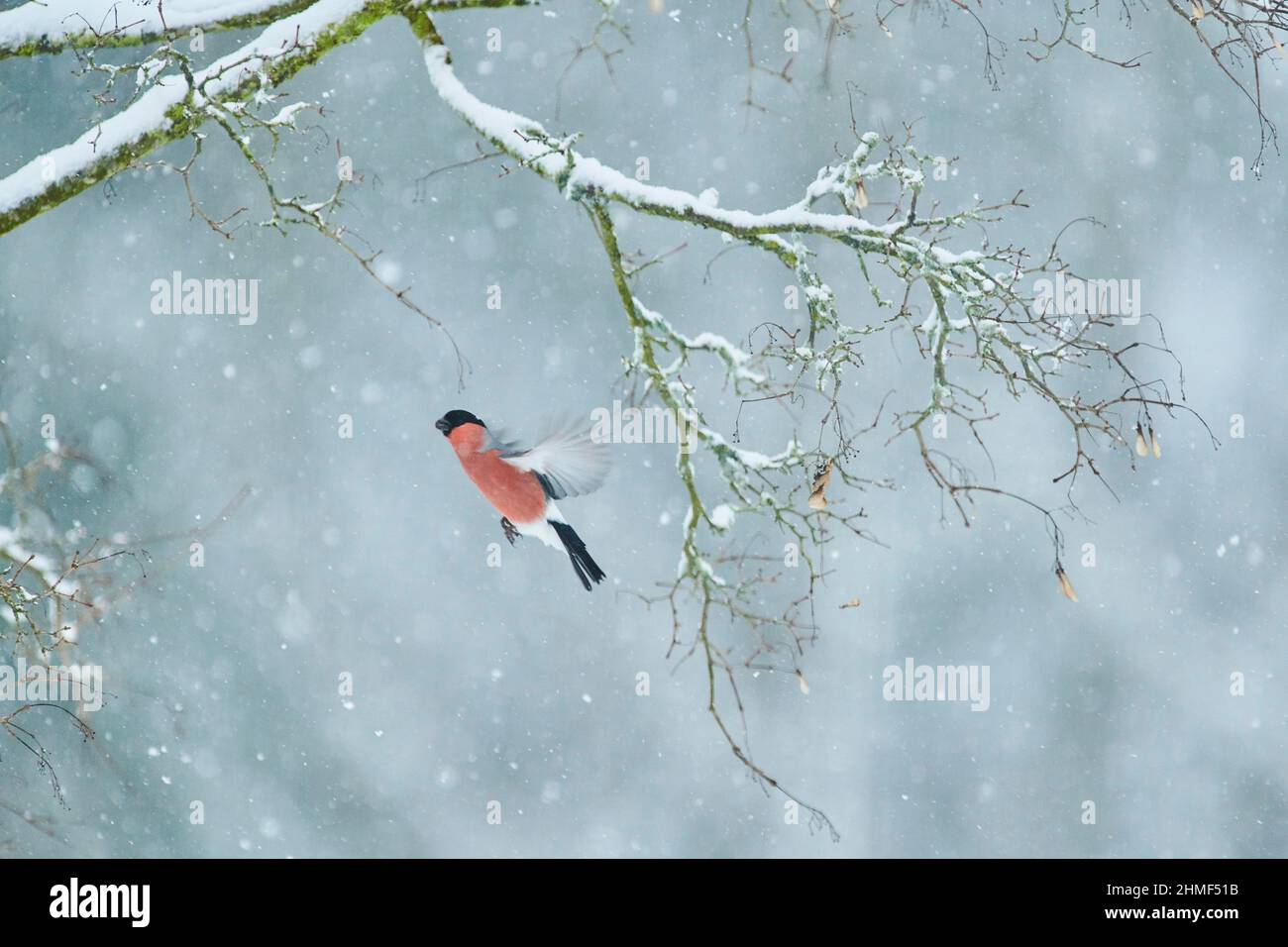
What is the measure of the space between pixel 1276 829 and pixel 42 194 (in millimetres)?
26271

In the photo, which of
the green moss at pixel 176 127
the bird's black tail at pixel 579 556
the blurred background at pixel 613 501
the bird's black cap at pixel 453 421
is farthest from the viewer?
the blurred background at pixel 613 501

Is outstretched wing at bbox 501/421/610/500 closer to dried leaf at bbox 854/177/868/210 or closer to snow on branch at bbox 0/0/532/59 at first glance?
dried leaf at bbox 854/177/868/210

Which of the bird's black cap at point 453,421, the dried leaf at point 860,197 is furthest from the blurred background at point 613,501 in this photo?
the dried leaf at point 860,197

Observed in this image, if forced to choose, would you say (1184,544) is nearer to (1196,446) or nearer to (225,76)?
(1196,446)

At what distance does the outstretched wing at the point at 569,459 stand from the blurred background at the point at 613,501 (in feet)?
49.1

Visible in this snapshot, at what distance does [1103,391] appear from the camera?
19.6m

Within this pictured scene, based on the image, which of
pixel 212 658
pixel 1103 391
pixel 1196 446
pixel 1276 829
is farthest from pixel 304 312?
pixel 1276 829

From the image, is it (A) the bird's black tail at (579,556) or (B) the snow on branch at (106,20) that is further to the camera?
(A) the bird's black tail at (579,556)

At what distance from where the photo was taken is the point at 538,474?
4.38 metres

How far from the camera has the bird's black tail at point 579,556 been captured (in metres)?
4.59

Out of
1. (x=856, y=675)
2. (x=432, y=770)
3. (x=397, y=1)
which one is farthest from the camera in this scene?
(x=432, y=770)

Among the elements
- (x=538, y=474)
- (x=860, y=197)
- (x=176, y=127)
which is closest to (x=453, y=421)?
(x=538, y=474)

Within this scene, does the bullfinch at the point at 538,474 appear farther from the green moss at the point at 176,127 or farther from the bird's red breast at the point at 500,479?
the green moss at the point at 176,127

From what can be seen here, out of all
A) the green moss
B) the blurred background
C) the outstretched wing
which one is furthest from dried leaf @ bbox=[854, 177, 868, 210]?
the blurred background
